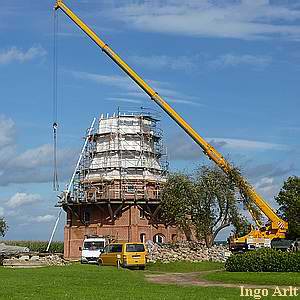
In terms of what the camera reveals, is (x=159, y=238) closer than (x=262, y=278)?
No

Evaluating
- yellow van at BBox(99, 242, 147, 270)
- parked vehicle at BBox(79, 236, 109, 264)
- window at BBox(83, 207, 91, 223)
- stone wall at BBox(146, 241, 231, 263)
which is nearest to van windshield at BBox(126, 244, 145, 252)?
yellow van at BBox(99, 242, 147, 270)

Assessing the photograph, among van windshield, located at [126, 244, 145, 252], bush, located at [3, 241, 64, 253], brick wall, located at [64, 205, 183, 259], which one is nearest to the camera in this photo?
van windshield, located at [126, 244, 145, 252]

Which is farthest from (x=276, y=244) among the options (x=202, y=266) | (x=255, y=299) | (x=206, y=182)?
(x=255, y=299)

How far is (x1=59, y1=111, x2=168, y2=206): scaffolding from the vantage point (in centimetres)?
7238

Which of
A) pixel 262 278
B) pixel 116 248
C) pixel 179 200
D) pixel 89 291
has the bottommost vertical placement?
pixel 89 291

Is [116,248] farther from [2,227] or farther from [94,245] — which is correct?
[2,227]

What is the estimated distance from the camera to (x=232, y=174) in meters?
59.9

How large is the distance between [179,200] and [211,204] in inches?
146

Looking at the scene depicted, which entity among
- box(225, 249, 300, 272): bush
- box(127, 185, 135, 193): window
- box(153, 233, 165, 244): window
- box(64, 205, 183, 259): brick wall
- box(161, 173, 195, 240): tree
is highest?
box(127, 185, 135, 193): window

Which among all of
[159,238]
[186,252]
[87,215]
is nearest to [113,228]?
[87,215]

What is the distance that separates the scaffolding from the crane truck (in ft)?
46.7

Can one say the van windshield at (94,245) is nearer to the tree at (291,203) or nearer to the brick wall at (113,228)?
the brick wall at (113,228)

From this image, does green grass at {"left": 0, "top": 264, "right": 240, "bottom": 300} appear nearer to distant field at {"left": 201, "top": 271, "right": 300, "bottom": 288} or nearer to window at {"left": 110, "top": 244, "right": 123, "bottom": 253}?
distant field at {"left": 201, "top": 271, "right": 300, "bottom": 288}

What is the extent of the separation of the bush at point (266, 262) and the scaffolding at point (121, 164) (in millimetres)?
33793
